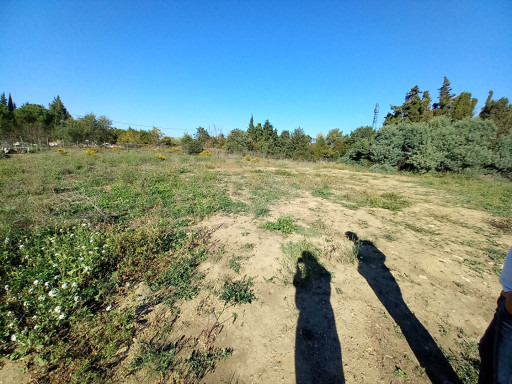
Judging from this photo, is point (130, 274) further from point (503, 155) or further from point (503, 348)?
point (503, 155)

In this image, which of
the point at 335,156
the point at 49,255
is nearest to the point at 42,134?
the point at 49,255

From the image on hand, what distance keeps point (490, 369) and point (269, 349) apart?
1.76 m

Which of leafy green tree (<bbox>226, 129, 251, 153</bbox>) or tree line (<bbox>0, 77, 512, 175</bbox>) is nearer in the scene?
tree line (<bbox>0, 77, 512, 175</bbox>)

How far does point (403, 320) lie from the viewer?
2.32m

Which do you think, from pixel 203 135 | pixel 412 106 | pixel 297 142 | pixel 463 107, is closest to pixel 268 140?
pixel 297 142

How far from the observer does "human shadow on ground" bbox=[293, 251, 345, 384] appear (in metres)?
1.76

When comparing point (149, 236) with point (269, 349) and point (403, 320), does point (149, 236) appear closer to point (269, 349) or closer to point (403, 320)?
point (269, 349)

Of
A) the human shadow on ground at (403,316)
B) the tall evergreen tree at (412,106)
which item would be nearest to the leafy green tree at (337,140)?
the tall evergreen tree at (412,106)

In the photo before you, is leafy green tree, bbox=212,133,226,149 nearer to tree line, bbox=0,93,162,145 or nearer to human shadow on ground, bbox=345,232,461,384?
tree line, bbox=0,93,162,145

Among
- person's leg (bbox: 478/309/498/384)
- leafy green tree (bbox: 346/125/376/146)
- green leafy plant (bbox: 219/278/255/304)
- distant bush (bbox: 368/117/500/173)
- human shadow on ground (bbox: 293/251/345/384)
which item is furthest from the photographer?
leafy green tree (bbox: 346/125/376/146)

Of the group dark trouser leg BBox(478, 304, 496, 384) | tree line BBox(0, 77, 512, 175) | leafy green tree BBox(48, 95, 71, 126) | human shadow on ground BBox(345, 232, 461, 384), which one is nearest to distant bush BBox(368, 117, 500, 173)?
tree line BBox(0, 77, 512, 175)

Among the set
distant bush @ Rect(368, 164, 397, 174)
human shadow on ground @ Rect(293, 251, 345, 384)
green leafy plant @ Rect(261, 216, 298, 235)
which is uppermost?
distant bush @ Rect(368, 164, 397, 174)

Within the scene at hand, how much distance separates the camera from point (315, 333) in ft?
6.97

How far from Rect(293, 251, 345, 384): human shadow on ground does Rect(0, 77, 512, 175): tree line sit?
17.8m
